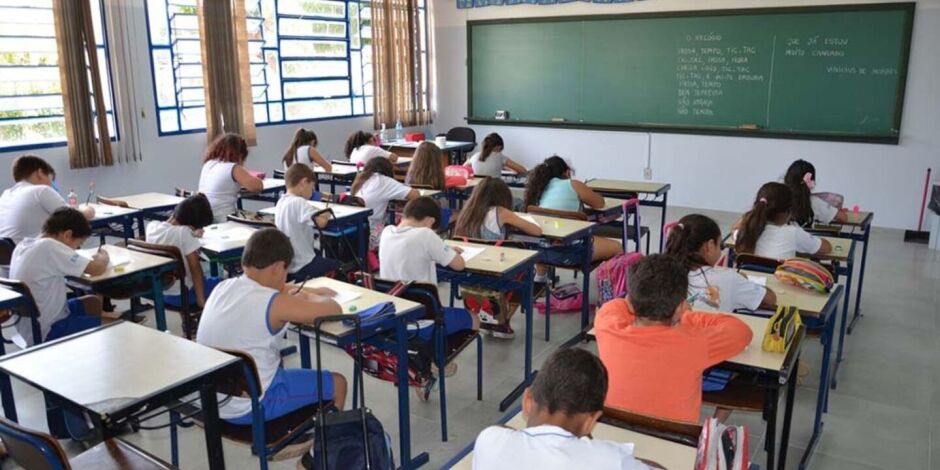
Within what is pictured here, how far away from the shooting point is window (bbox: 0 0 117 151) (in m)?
6.21

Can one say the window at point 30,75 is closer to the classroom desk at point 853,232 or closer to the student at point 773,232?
the student at point 773,232

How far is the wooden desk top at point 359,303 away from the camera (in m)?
2.72

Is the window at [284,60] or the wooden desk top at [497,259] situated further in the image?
the window at [284,60]

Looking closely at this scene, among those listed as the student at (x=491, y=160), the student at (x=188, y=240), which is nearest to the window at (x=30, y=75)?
the student at (x=188, y=240)

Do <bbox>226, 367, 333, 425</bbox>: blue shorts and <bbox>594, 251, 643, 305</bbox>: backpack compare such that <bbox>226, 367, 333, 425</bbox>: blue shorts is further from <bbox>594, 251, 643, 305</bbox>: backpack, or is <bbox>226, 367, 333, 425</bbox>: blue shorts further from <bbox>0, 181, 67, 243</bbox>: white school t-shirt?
<bbox>0, 181, 67, 243</bbox>: white school t-shirt

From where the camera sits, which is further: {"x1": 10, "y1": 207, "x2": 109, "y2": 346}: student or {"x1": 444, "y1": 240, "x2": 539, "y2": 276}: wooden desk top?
{"x1": 444, "y1": 240, "x2": 539, "y2": 276}: wooden desk top

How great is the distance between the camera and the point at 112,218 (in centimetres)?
505

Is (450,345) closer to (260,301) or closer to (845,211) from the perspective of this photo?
(260,301)

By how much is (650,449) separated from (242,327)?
144 centimetres

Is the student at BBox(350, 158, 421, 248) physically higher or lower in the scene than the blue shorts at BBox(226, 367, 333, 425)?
higher

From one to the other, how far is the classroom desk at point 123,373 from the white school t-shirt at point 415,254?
128 centimetres

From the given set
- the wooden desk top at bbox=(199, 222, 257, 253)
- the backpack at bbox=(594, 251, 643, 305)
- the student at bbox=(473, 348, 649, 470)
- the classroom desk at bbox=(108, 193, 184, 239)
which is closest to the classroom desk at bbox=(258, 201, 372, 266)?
the wooden desk top at bbox=(199, 222, 257, 253)

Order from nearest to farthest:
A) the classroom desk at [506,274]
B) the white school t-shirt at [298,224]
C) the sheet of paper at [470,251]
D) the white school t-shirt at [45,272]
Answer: the white school t-shirt at [45,272], the classroom desk at [506,274], the sheet of paper at [470,251], the white school t-shirt at [298,224]

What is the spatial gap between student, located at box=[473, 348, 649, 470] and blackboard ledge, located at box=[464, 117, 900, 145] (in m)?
7.18
